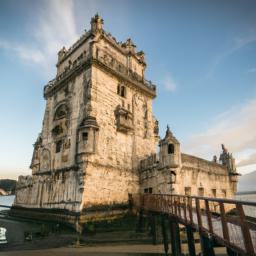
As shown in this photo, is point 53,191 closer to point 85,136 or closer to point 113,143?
point 85,136

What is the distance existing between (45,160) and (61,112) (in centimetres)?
563

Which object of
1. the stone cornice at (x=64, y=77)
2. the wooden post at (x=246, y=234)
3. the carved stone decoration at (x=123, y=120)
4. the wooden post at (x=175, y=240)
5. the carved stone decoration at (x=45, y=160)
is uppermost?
the stone cornice at (x=64, y=77)

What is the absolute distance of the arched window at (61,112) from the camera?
24.5m

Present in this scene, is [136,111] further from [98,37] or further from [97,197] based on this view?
[97,197]

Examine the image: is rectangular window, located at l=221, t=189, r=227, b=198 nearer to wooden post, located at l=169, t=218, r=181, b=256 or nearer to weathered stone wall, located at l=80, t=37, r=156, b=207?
weathered stone wall, located at l=80, t=37, r=156, b=207

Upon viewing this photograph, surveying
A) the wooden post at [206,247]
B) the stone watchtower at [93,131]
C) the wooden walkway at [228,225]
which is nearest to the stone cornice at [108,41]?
the stone watchtower at [93,131]

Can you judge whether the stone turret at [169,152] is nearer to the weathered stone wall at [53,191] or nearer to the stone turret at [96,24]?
the weathered stone wall at [53,191]

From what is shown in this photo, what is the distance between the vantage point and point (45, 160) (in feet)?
82.2

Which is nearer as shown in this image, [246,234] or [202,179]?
[246,234]

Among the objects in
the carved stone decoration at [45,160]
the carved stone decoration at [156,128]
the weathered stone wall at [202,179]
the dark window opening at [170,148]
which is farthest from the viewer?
the carved stone decoration at [156,128]

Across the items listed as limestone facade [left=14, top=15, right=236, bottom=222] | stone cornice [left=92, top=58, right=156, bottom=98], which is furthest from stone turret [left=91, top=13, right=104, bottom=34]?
stone cornice [left=92, top=58, right=156, bottom=98]

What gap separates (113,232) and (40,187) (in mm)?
11467

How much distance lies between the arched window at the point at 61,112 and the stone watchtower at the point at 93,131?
0.37 ft

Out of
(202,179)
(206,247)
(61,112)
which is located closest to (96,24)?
(61,112)
